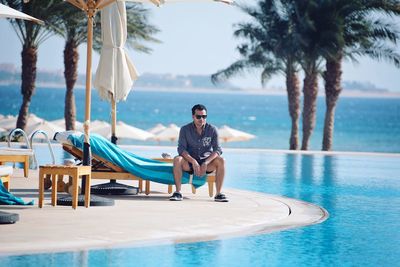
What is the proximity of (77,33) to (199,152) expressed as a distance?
17462 mm

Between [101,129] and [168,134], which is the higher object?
[101,129]

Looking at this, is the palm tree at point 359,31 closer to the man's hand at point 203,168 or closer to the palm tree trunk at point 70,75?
the palm tree trunk at point 70,75

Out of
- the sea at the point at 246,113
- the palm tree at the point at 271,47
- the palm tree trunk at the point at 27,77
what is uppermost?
the palm tree at the point at 271,47

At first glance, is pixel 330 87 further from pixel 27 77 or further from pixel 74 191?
pixel 74 191

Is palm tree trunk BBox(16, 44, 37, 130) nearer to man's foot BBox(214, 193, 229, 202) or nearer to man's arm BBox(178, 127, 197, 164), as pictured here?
man's arm BBox(178, 127, 197, 164)

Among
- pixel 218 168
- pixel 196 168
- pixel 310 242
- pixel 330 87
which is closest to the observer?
pixel 310 242

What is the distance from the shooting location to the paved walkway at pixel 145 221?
8383 millimetres

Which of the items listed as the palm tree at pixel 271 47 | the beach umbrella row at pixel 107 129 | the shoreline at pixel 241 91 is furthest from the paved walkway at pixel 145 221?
the shoreline at pixel 241 91

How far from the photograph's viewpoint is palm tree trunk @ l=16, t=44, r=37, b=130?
92.4 ft

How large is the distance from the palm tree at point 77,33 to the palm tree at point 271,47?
289 cm

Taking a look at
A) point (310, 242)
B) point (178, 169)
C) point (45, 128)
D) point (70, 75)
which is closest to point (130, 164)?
point (178, 169)

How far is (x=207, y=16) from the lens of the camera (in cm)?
11100

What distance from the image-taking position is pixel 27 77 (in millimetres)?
28188

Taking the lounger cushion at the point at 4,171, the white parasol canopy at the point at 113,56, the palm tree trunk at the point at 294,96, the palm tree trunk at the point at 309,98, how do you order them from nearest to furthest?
the lounger cushion at the point at 4,171 → the white parasol canopy at the point at 113,56 → the palm tree trunk at the point at 309,98 → the palm tree trunk at the point at 294,96
